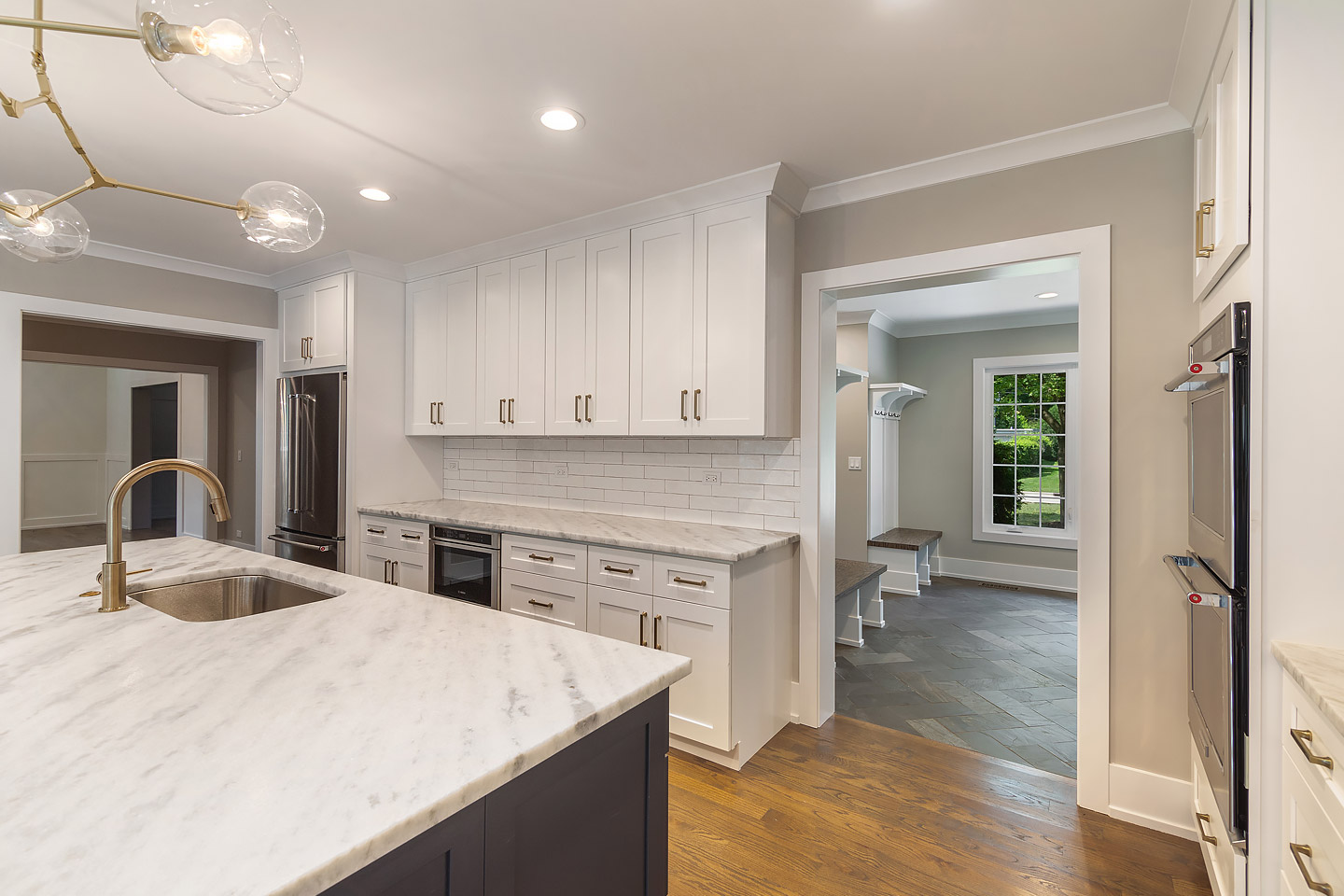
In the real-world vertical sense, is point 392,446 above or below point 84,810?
above

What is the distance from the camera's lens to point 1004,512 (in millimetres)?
6031

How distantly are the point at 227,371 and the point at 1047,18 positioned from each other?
238 inches

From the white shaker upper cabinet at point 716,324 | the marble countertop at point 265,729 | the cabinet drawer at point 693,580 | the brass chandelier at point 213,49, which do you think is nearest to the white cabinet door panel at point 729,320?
the white shaker upper cabinet at point 716,324

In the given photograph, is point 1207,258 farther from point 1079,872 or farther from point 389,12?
point 389,12

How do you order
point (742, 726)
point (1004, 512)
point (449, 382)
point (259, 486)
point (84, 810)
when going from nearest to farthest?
point (84, 810)
point (742, 726)
point (449, 382)
point (259, 486)
point (1004, 512)

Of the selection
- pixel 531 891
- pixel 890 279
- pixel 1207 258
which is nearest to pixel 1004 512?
pixel 890 279

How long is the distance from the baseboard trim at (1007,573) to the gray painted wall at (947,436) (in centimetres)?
7

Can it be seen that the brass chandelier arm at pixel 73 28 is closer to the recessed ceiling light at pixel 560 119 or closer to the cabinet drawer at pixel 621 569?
the recessed ceiling light at pixel 560 119

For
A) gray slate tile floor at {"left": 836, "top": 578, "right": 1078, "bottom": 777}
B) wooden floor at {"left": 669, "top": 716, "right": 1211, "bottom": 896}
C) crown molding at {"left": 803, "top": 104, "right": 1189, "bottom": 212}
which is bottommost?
wooden floor at {"left": 669, "top": 716, "right": 1211, "bottom": 896}

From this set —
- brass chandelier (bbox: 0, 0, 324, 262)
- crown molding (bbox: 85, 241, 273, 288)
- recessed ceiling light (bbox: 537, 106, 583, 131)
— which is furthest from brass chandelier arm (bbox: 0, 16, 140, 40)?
crown molding (bbox: 85, 241, 273, 288)

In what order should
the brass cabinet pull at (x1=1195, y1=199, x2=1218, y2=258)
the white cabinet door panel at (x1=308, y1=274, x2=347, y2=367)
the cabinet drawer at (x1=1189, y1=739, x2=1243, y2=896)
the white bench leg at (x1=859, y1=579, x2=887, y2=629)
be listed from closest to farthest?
the cabinet drawer at (x1=1189, y1=739, x2=1243, y2=896)
the brass cabinet pull at (x1=1195, y1=199, x2=1218, y2=258)
the white cabinet door panel at (x1=308, y1=274, x2=347, y2=367)
the white bench leg at (x1=859, y1=579, x2=887, y2=629)

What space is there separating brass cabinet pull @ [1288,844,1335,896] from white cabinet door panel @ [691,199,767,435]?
1.89m

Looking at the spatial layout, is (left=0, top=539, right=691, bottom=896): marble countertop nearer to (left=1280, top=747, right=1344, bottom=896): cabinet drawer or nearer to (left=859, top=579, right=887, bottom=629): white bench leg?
(left=1280, top=747, right=1344, bottom=896): cabinet drawer

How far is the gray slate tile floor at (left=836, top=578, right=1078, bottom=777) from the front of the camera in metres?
2.81
